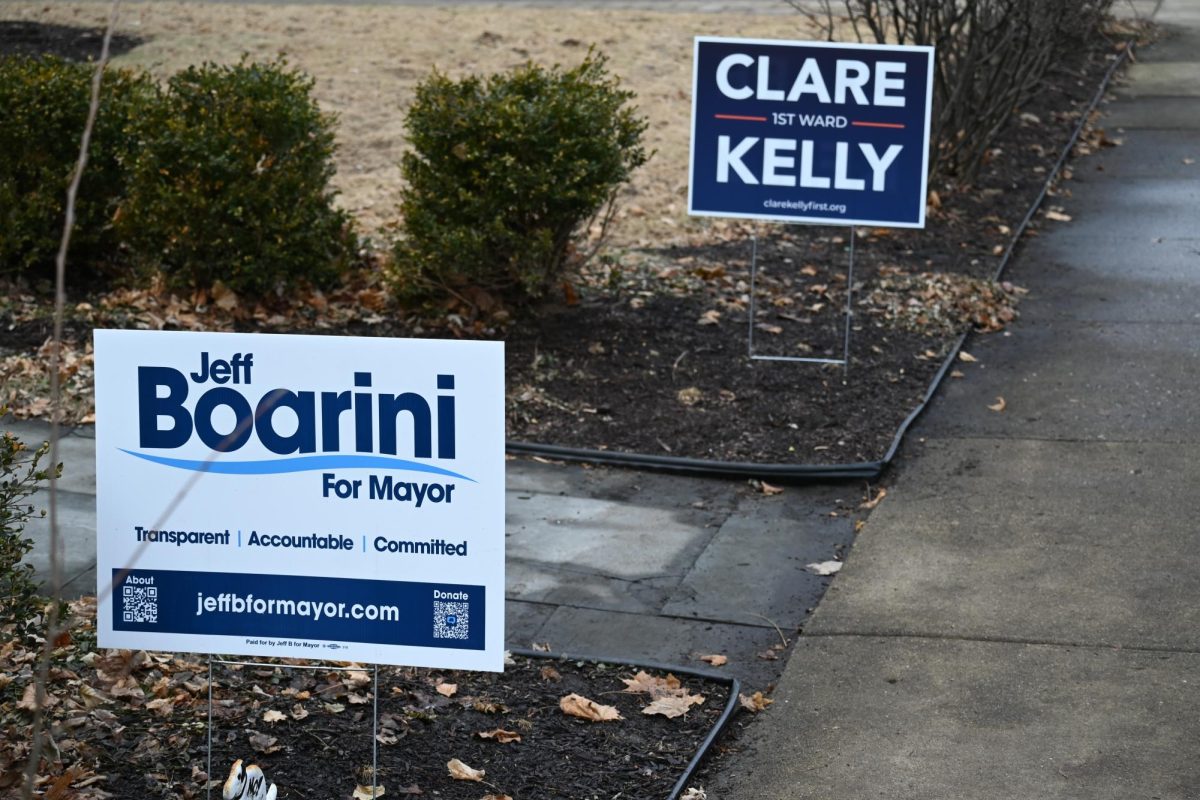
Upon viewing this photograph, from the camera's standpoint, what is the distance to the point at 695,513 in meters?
6.86

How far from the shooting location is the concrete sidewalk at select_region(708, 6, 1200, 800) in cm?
467

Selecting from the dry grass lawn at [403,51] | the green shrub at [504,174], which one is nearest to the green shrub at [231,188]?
the green shrub at [504,174]

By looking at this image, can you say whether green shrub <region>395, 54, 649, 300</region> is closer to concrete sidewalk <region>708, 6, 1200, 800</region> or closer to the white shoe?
concrete sidewalk <region>708, 6, 1200, 800</region>

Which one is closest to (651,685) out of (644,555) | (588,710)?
(588,710)

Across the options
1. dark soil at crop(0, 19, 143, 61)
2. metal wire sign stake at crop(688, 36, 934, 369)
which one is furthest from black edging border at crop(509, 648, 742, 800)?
dark soil at crop(0, 19, 143, 61)

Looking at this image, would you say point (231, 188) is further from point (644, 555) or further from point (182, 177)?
point (644, 555)

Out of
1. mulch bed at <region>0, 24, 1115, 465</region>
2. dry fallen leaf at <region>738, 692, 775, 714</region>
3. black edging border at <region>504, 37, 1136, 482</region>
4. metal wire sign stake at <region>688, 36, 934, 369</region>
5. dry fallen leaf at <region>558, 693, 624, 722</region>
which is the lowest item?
dry fallen leaf at <region>738, 692, 775, 714</region>

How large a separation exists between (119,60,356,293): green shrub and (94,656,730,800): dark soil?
399 cm

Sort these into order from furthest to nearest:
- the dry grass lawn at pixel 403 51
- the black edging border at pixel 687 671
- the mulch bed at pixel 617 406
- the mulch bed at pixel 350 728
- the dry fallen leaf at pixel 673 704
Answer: the dry grass lawn at pixel 403 51 → the dry fallen leaf at pixel 673 704 → the black edging border at pixel 687 671 → the mulch bed at pixel 617 406 → the mulch bed at pixel 350 728

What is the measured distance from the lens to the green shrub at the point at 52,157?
8750 mm

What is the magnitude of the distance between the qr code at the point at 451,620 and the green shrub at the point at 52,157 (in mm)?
5483

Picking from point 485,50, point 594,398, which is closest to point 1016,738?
point 594,398

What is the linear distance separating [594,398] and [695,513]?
1399 mm

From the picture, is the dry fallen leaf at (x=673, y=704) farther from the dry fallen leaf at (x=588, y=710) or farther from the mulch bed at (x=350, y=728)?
the dry fallen leaf at (x=588, y=710)
